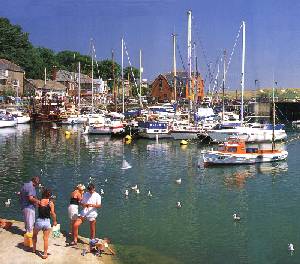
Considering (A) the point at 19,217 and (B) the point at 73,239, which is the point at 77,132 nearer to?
(A) the point at 19,217

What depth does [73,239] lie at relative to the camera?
21.5m

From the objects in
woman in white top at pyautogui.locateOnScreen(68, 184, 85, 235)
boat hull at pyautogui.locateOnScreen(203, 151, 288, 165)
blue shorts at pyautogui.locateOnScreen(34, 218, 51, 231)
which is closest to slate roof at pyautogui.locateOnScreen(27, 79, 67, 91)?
boat hull at pyautogui.locateOnScreen(203, 151, 288, 165)

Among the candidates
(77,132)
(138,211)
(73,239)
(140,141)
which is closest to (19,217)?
(138,211)

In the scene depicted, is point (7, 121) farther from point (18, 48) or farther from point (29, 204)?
point (29, 204)

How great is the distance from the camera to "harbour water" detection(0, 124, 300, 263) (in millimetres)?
25219

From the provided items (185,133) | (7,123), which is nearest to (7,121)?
(7,123)

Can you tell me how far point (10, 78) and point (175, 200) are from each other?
11555 centimetres

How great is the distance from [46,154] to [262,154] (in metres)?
25.4

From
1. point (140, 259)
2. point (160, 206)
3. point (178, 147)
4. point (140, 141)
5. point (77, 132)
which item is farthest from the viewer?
point (77, 132)

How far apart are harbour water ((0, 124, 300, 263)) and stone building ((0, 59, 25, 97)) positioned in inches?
3059

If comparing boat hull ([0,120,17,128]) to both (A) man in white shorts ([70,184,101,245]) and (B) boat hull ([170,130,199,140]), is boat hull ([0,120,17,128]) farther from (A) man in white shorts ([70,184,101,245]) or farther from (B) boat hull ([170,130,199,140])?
(A) man in white shorts ([70,184,101,245])

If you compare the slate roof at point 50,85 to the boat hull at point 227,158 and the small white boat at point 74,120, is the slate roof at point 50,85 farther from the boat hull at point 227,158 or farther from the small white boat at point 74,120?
the boat hull at point 227,158

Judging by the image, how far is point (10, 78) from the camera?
142375mm

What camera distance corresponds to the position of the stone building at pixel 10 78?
139 meters
